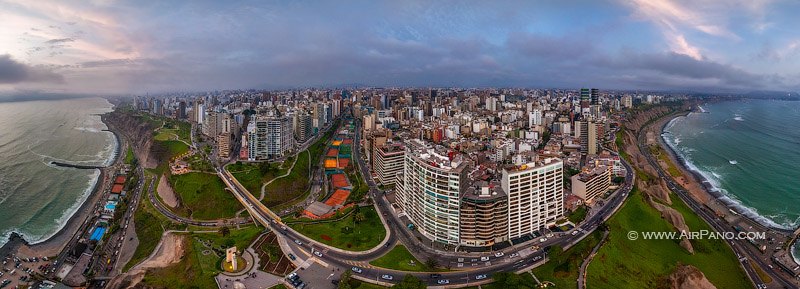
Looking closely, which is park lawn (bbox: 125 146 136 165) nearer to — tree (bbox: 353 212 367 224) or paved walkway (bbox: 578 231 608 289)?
tree (bbox: 353 212 367 224)

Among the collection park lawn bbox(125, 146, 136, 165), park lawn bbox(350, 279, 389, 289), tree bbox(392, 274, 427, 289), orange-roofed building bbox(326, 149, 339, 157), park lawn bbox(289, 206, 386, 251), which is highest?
orange-roofed building bbox(326, 149, 339, 157)

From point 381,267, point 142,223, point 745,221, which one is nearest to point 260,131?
point 142,223

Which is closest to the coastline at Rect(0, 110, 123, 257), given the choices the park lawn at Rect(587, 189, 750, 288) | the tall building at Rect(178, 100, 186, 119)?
the park lawn at Rect(587, 189, 750, 288)

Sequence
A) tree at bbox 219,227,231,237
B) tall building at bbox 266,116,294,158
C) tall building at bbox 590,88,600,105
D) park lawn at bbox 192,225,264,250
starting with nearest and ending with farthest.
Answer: park lawn at bbox 192,225,264,250, tree at bbox 219,227,231,237, tall building at bbox 266,116,294,158, tall building at bbox 590,88,600,105

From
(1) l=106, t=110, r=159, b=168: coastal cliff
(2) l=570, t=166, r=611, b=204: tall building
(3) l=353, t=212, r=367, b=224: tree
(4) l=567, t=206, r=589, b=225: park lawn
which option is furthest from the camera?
(1) l=106, t=110, r=159, b=168: coastal cliff

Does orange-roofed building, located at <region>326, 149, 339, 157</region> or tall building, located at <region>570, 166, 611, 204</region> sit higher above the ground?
orange-roofed building, located at <region>326, 149, 339, 157</region>

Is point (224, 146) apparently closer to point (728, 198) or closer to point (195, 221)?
point (195, 221)

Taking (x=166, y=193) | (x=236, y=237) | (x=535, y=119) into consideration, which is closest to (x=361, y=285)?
(x=236, y=237)

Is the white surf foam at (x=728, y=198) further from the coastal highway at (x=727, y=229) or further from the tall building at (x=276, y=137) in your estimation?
the tall building at (x=276, y=137)
